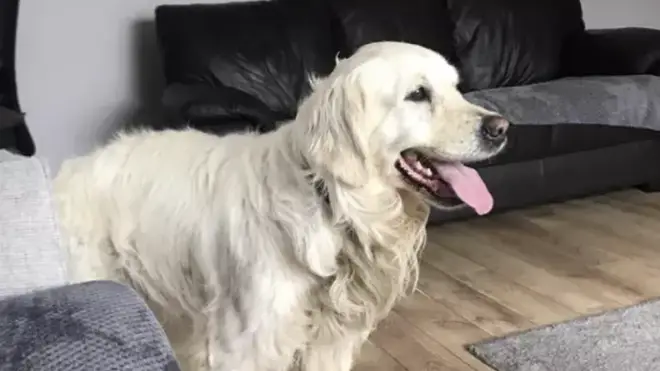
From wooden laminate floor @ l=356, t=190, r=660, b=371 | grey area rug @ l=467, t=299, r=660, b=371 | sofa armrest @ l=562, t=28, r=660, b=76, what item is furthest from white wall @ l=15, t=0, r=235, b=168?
grey area rug @ l=467, t=299, r=660, b=371

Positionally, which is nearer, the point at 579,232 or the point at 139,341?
the point at 139,341

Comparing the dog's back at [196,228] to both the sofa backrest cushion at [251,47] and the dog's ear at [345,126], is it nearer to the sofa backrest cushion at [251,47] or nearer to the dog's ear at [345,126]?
the dog's ear at [345,126]

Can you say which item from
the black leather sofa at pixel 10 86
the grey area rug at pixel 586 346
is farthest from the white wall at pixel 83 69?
the grey area rug at pixel 586 346

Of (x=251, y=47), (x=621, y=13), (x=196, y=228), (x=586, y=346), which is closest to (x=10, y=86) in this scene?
(x=251, y=47)

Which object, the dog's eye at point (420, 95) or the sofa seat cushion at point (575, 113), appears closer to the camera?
the dog's eye at point (420, 95)

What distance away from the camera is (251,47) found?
350cm

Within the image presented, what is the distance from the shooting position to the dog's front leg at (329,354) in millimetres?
1761

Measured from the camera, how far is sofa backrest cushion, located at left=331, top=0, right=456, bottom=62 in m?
3.79

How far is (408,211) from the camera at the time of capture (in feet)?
5.73

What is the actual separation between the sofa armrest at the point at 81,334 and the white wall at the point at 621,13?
4.24m

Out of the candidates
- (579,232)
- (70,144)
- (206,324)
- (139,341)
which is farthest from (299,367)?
(70,144)

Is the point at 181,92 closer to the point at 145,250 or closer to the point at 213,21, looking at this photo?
the point at 213,21

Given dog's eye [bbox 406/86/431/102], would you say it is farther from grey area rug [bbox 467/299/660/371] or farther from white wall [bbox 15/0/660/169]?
white wall [bbox 15/0/660/169]

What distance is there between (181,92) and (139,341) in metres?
2.23
